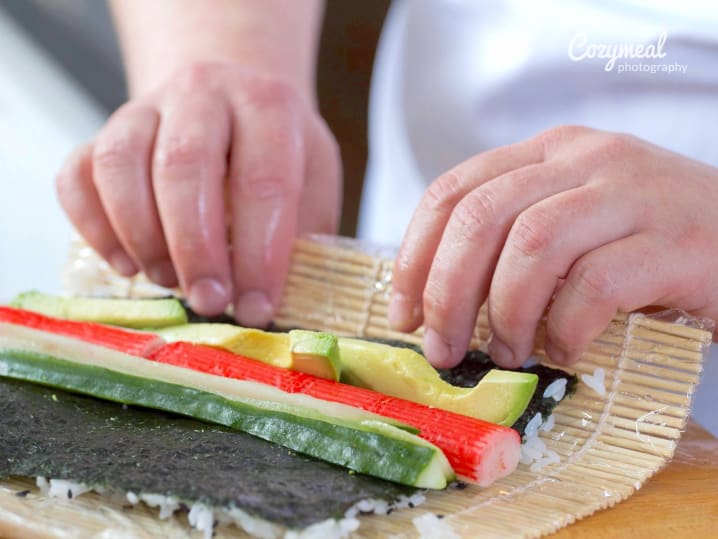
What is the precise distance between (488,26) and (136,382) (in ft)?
3.54

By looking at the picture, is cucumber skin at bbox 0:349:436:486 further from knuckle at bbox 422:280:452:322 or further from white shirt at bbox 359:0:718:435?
white shirt at bbox 359:0:718:435

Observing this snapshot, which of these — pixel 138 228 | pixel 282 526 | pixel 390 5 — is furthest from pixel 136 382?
pixel 390 5

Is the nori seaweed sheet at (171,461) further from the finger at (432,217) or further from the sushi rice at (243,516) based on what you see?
the finger at (432,217)

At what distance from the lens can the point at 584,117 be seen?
1.65 m

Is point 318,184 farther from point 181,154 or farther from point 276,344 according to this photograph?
point 276,344

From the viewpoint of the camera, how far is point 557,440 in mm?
982

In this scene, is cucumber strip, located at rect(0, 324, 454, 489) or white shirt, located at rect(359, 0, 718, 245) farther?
white shirt, located at rect(359, 0, 718, 245)

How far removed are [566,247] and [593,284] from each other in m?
0.05

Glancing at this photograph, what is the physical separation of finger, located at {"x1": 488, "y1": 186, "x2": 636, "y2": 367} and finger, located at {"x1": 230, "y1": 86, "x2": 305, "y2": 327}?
0.46 meters

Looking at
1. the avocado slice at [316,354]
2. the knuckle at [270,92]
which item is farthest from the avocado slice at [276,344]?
the knuckle at [270,92]

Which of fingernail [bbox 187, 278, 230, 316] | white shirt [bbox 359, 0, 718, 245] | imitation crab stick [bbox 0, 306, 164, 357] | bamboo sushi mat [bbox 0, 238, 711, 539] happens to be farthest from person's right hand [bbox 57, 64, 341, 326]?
white shirt [bbox 359, 0, 718, 245]

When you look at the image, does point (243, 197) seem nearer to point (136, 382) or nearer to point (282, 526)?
point (136, 382)

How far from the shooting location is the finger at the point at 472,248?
1.01 metres

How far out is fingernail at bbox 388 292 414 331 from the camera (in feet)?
3.72
